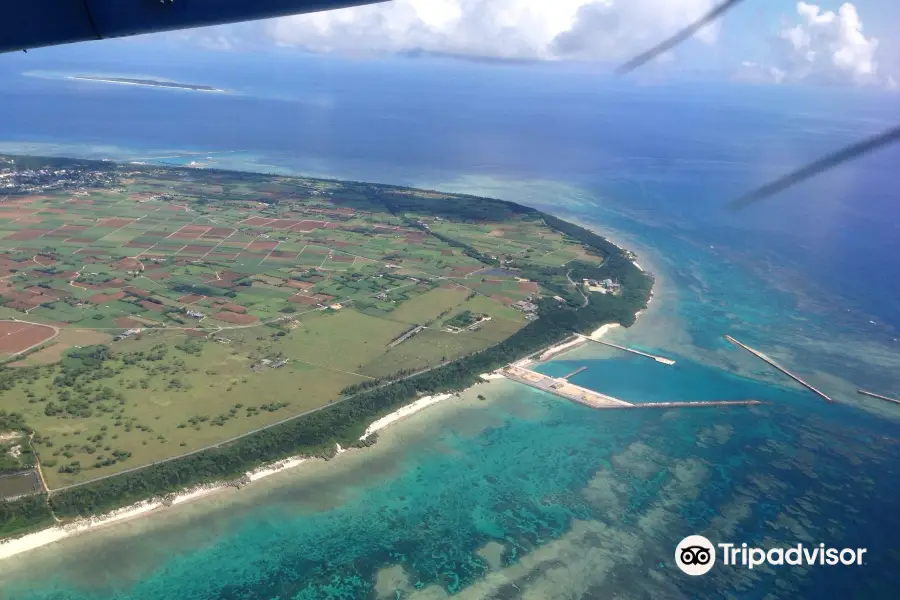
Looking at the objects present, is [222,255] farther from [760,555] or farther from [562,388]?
[760,555]

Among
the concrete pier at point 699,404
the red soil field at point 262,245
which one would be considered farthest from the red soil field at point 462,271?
the concrete pier at point 699,404

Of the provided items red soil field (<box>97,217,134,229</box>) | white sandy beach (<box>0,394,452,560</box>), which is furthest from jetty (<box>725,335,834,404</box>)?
red soil field (<box>97,217,134,229</box>)

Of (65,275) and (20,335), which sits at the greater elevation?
(20,335)

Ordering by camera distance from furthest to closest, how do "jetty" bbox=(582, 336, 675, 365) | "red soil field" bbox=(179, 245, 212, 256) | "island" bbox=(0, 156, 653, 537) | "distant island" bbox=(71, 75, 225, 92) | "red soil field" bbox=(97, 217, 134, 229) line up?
"distant island" bbox=(71, 75, 225, 92) < "red soil field" bbox=(97, 217, 134, 229) < "red soil field" bbox=(179, 245, 212, 256) < "jetty" bbox=(582, 336, 675, 365) < "island" bbox=(0, 156, 653, 537)

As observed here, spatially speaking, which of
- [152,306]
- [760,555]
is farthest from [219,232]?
[760,555]

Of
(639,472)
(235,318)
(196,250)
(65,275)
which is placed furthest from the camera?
(196,250)

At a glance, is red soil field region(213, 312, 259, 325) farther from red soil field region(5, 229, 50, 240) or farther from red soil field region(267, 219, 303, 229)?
red soil field region(5, 229, 50, 240)

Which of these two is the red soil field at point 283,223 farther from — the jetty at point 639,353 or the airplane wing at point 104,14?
the airplane wing at point 104,14
